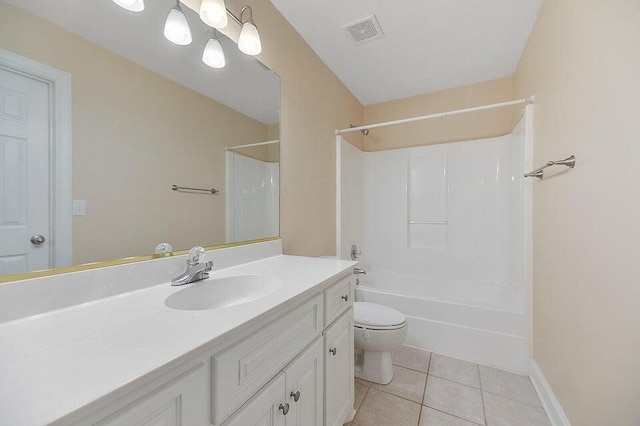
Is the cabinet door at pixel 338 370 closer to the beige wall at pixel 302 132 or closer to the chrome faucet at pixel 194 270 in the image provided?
the chrome faucet at pixel 194 270

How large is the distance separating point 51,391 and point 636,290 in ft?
4.55

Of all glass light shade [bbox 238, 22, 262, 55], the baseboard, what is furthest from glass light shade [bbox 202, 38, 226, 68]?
the baseboard

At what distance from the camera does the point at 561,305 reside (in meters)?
1.27

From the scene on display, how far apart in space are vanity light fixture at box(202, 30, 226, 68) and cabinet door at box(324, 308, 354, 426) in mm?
1328

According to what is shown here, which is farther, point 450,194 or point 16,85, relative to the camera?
point 450,194

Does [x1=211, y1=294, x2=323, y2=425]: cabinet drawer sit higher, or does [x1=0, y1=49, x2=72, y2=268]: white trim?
[x1=0, y1=49, x2=72, y2=268]: white trim

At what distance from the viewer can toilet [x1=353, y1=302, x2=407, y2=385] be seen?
1.58 m

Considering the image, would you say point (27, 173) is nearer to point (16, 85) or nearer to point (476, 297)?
point (16, 85)

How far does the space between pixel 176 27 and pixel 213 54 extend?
198mm

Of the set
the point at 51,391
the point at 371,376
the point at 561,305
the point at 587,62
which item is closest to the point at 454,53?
the point at 587,62

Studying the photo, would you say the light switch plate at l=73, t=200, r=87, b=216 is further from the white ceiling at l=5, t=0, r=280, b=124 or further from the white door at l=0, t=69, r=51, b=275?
the white ceiling at l=5, t=0, r=280, b=124

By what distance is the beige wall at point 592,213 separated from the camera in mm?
786

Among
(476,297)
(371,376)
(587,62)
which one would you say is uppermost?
(587,62)

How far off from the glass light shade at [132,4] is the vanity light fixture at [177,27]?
92 millimetres
